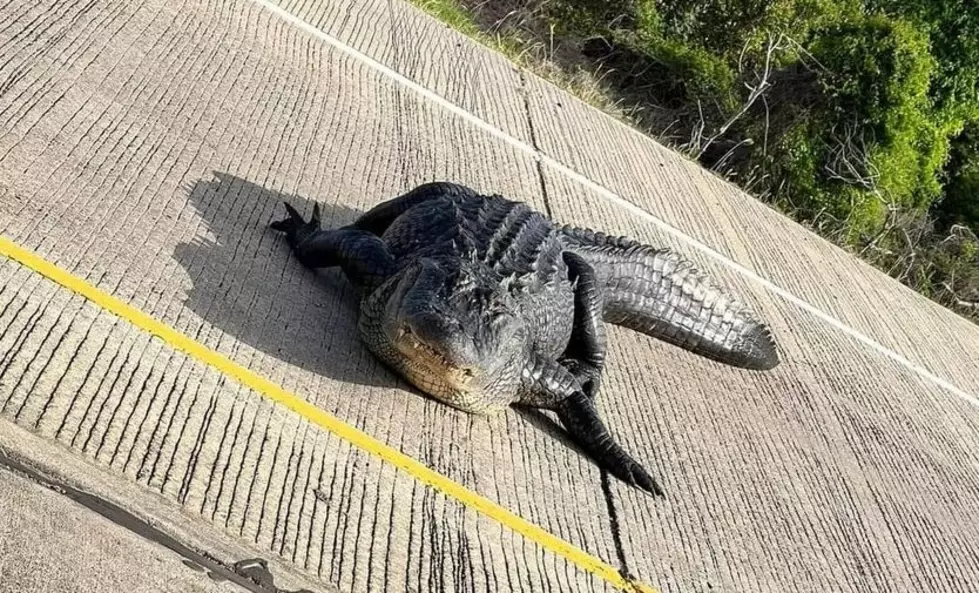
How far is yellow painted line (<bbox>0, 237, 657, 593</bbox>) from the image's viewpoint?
2596 millimetres

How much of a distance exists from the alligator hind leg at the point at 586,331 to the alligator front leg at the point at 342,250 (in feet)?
2.69

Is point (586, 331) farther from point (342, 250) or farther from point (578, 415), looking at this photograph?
point (342, 250)

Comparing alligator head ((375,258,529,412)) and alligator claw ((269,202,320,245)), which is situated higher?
alligator head ((375,258,529,412))

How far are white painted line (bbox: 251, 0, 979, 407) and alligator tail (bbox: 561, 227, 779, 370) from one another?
103 cm

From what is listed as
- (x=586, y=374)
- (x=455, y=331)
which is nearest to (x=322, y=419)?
(x=455, y=331)

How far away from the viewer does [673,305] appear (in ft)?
14.3

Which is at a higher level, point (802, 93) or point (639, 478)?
point (802, 93)

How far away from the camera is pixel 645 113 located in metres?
8.62

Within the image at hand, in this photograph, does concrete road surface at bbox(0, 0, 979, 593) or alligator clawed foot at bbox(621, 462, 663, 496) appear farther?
alligator clawed foot at bbox(621, 462, 663, 496)

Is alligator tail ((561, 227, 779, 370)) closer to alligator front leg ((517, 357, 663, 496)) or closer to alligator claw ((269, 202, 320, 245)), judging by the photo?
alligator front leg ((517, 357, 663, 496))

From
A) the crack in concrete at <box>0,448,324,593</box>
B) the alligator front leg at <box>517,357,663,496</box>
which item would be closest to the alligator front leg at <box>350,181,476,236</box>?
the alligator front leg at <box>517,357,663,496</box>

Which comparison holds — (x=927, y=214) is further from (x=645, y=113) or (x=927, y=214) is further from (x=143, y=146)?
(x=143, y=146)

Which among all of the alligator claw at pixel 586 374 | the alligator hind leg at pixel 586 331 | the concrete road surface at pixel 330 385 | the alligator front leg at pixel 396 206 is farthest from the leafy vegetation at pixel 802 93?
the alligator claw at pixel 586 374

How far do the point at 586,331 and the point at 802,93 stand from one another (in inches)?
226
